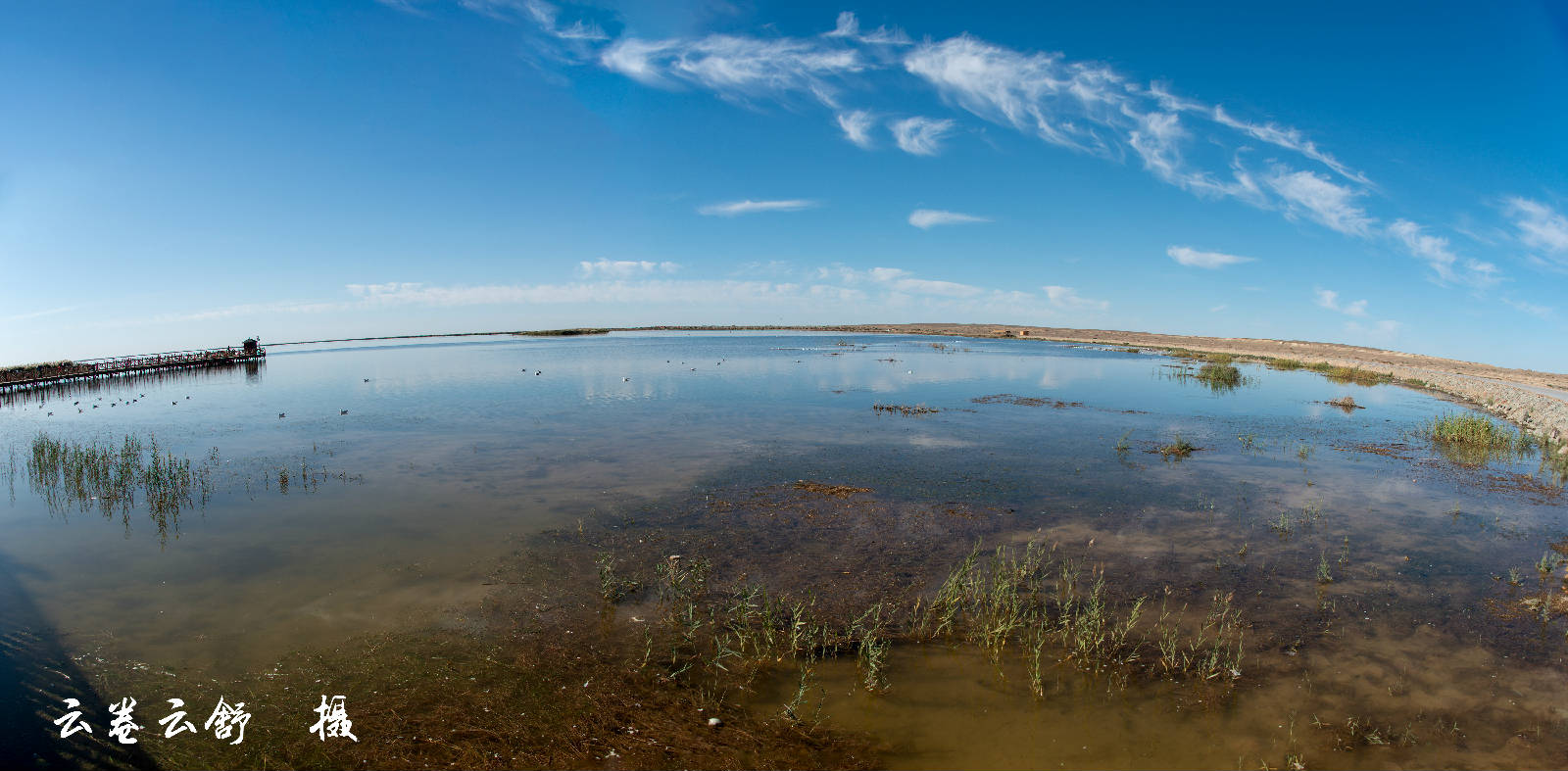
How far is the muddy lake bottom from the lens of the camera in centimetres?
561

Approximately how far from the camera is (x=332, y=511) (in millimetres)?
12180

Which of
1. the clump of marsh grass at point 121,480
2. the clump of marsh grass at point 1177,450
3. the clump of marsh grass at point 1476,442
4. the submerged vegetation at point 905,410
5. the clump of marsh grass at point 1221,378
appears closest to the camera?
the clump of marsh grass at point 121,480

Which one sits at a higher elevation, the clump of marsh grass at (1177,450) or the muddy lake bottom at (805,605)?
the clump of marsh grass at (1177,450)

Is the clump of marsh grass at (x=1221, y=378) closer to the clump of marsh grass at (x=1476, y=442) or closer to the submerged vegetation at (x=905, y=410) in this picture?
the clump of marsh grass at (x=1476, y=442)

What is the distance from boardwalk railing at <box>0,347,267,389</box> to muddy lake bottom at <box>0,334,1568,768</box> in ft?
103

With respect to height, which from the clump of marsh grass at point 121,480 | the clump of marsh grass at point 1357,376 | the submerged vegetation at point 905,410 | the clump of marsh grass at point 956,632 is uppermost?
the clump of marsh grass at point 1357,376

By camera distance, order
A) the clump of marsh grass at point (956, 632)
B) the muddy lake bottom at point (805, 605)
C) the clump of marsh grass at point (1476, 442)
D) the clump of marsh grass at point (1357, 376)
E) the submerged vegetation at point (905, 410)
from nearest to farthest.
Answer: the muddy lake bottom at point (805, 605)
the clump of marsh grass at point (956, 632)
the clump of marsh grass at point (1476, 442)
the submerged vegetation at point (905, 410)
the clump of marsh grass at point (1357, 376)

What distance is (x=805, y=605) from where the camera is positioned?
7.99m

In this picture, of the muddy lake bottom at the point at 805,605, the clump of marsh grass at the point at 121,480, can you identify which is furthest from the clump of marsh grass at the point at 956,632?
the clump of marsh grass at the point at 121,480

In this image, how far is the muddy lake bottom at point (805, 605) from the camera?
5605mm

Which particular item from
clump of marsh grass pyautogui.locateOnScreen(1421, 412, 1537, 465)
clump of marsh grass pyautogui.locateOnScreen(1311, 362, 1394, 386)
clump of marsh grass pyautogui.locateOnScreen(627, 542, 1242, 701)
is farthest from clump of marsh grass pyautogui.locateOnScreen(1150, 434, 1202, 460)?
clump of marsh grass pyautogui.locateOnScreen(1311, 362, 1394, 386)

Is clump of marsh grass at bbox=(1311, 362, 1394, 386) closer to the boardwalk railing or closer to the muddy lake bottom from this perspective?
the muddy lake bottom

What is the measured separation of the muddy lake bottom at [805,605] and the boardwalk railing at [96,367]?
103ft

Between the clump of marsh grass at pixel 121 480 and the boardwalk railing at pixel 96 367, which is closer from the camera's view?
the clump of marsh grass at pixel 121 480
